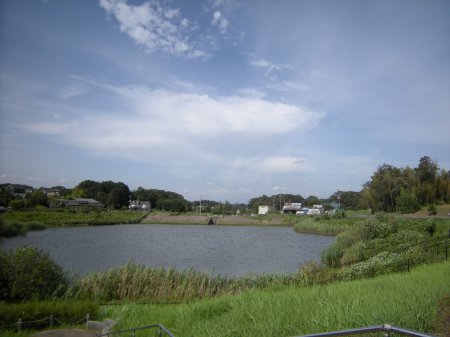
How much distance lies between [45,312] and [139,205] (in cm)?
13957

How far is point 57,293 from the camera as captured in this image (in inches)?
513

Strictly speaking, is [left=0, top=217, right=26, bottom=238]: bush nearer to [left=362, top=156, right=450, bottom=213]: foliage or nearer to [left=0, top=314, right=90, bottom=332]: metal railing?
[left=0, top=314, right=90, bottom=332]: metal railing

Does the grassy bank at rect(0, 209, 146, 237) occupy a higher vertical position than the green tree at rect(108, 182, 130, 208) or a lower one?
lower

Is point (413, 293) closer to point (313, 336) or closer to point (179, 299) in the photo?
point (313, 336)

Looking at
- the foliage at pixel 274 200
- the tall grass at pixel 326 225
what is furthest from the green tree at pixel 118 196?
the tall grass at pixel 326 225

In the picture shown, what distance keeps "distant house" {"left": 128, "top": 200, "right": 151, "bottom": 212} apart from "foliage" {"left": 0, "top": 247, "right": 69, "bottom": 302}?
419 ft

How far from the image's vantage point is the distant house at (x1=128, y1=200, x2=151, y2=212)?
454 feet

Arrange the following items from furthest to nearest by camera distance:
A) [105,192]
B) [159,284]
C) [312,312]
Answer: [105,192], [159,284], [312,312]

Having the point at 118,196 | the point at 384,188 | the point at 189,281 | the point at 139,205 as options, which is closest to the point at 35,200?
the point at 118,196

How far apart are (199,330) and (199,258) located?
24.8 meters

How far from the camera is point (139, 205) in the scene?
146 meters

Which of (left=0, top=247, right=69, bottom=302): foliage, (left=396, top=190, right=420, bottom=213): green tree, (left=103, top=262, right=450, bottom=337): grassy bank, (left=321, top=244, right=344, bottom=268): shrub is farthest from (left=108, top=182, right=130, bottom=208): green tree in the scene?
(left=103, top=262, right=450, bottom=337): grassy bank

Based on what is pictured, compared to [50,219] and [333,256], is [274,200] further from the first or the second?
[333,256]

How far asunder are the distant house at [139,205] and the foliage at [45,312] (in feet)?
428
